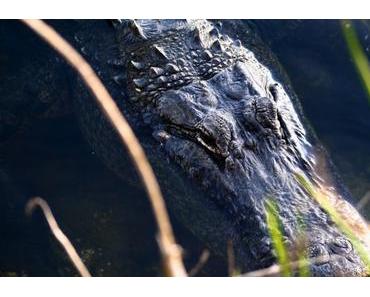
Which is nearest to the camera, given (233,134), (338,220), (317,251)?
(317,251)

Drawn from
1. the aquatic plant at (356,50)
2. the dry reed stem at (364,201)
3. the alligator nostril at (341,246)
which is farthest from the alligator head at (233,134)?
the aquatic plant at (356,50)

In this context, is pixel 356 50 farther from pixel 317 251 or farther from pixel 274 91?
pixel 274 91

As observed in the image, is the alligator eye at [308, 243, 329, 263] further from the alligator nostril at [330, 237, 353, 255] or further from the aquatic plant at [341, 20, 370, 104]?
the aquatic plant at [341, 20, 370, 104]

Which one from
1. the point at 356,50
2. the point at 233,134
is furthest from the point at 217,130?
the point at 356,50

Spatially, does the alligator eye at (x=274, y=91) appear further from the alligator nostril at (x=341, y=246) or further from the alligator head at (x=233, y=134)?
the alligator nostril at (x=341, y=246)

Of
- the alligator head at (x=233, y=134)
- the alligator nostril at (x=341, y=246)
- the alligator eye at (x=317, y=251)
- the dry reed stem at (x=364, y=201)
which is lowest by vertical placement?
the dry reed stem at (x=364, y=201)
